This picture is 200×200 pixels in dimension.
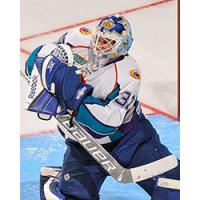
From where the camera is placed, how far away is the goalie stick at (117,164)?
2.68 meters

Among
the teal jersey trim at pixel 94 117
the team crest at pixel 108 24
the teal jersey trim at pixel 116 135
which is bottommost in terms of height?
the teal jersey trim at pixel 116 135

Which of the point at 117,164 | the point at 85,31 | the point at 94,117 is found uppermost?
the point at 85,31

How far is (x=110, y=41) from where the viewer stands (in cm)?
267

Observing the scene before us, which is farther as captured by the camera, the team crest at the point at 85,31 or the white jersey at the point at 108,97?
the team crest at the point at 85,31

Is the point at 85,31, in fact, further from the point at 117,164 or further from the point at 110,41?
the point at 117,164

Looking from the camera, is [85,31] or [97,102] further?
[85,31]

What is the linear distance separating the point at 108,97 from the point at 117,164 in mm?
213

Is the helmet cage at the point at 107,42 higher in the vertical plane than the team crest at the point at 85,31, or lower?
higher

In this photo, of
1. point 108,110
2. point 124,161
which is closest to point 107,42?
point 108,110

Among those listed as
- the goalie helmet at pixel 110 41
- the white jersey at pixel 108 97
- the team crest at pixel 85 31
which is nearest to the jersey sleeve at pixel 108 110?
the white jersey at pixel 108 97

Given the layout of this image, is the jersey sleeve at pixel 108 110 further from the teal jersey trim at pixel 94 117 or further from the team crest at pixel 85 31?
the team crest at pixel 85 31

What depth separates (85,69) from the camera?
2701 mm
